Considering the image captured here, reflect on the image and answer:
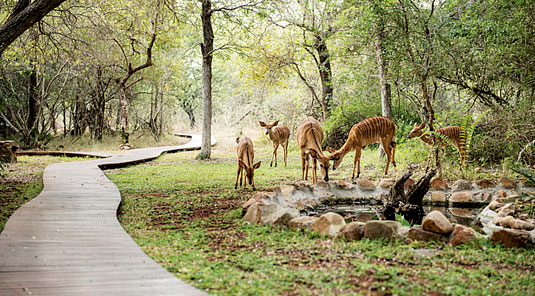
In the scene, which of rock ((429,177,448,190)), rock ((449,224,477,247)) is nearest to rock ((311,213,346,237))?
rock ((449,224,477,247))

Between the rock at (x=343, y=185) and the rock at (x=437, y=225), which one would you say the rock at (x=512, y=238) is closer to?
the rock at (x=437, y=225)

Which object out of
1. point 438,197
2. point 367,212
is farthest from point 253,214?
point 438,197

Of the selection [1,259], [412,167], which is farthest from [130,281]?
[412,167]

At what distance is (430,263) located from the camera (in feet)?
11.8

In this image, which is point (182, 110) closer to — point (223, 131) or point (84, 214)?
point (223, 131)

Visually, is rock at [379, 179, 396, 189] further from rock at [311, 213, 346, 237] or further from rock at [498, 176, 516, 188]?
rock at [311, 213, 346, 237]

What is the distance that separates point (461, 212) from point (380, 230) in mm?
2592

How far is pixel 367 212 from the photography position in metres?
6.27

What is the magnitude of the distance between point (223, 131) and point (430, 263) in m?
28.4

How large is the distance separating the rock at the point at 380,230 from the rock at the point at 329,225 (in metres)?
0.31

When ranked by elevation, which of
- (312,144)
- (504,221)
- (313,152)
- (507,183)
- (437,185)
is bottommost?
(504,221)

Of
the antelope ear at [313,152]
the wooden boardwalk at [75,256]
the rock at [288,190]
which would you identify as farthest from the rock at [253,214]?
the antelope ear at [313,152]

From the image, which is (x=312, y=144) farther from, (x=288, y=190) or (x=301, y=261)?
(x=301, y=261)

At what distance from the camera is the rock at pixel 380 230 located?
4312 millimetres
